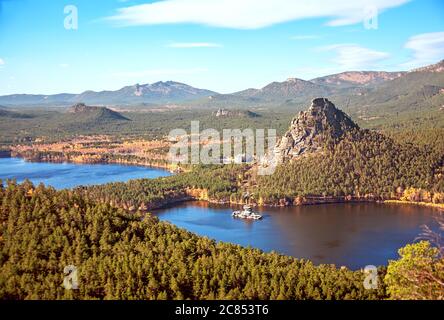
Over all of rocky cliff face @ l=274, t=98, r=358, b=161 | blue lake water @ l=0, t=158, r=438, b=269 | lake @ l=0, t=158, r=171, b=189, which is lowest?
blue lake water @ l=0, t=158, r=438, b=269

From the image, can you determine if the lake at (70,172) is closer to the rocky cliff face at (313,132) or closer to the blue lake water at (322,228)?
the rocky cliff face at (313,132)

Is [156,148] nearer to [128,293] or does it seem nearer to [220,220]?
[220,220]

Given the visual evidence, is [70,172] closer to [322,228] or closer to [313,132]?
[313,132]

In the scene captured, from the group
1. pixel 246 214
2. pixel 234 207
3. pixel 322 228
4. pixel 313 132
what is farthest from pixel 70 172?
pixel 322 228

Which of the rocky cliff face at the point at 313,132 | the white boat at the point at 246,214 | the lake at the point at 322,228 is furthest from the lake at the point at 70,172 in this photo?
the white boat at the point at 246,214

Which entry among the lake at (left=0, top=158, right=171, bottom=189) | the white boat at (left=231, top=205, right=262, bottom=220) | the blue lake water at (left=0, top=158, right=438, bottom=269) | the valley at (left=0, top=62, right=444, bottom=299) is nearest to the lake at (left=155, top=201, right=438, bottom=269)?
the blue lake water at (left=0, top=158, right=438, bottom=269)

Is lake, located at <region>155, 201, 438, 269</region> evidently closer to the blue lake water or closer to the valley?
the blue lake water

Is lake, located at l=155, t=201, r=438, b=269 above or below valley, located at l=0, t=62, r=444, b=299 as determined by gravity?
below
